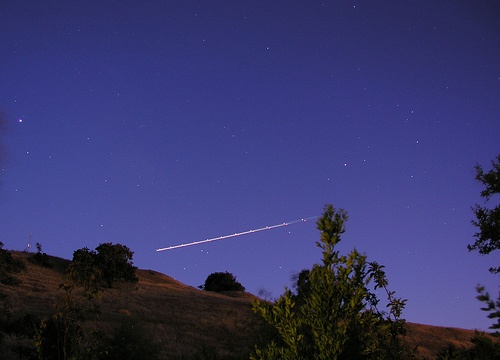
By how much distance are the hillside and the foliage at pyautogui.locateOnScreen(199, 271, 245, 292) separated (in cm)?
2128

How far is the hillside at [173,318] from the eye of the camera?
28047 mm

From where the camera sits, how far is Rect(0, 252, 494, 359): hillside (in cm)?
2805

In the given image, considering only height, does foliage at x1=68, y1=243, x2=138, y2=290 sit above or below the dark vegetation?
above

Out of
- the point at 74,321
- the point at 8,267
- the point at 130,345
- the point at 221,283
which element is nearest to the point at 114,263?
the point at 8,267

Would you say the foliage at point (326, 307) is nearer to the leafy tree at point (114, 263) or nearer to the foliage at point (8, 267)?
the foliage at point (8, 267)

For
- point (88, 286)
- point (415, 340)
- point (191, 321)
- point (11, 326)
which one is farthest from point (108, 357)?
point (415, 340)

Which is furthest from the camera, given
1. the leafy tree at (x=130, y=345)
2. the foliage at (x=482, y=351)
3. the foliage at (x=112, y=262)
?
the foliage at (x=112, y=262)

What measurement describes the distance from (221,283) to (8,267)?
120 feet

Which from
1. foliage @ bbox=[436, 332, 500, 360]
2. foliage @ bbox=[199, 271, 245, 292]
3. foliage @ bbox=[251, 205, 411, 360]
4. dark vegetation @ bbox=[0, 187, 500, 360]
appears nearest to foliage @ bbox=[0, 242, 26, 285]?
dark vegetation @ bbox=[0, 187, 500, 360]

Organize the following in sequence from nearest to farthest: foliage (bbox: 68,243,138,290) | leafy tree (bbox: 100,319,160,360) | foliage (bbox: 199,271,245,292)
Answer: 1. leafy tree (bbox: 100,319,160,360)
2. foliage (bbox: 68,243,138,290)
3. foliage (bbox: 199,271,245,292)

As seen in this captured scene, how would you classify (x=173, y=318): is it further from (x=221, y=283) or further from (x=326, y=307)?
(x=221, y=283)

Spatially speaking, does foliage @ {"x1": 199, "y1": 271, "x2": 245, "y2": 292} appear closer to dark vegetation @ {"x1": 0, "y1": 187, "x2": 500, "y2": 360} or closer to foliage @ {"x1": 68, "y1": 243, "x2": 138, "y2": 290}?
dark vegetation @ {"x1": 0, "y1": 187, "x2": 500, "y2": 360}

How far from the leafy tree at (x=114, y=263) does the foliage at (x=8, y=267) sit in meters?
8.96

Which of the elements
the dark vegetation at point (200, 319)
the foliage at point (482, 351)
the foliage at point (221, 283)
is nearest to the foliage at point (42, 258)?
the dark vegetation at point (200, 319)
